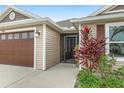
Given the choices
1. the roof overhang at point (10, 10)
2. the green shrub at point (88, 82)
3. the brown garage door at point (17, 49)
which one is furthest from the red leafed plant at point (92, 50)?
the roof overhang at point (10, 10)

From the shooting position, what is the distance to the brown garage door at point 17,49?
9.15 metres

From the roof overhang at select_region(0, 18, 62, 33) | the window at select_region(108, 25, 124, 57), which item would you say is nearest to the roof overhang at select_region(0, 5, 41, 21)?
the roof overhang at select_region(0, 18, 62, 33)

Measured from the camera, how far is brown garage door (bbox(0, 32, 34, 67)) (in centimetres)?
915

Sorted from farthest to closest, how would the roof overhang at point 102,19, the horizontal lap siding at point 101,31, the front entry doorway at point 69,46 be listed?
the front entry doorway at point 69,46 → the horizontal lap siding at point 101,31 → the roof overhang at point 102,19

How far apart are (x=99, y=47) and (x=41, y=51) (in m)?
4.04

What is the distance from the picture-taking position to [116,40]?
7152 millimetres

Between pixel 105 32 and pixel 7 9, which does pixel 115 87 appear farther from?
pixel 7 9

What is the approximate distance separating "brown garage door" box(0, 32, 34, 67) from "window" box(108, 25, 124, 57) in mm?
4711

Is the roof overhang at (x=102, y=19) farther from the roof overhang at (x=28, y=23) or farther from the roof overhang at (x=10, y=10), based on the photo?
the roof overhang at (x=10, y=10)

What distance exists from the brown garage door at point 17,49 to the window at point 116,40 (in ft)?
15.5

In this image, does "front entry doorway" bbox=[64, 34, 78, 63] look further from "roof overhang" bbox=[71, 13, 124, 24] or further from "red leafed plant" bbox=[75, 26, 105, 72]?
"red leafed plant" bbox=[75, 26, 105, 72]

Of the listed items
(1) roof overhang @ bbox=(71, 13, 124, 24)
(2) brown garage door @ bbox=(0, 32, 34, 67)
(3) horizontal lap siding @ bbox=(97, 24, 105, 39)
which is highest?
(1) roof overhang @ bbox=(71, 13, 124, 24)

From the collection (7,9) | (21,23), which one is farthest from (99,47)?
(7,9)

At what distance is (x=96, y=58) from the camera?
18.4 feet
